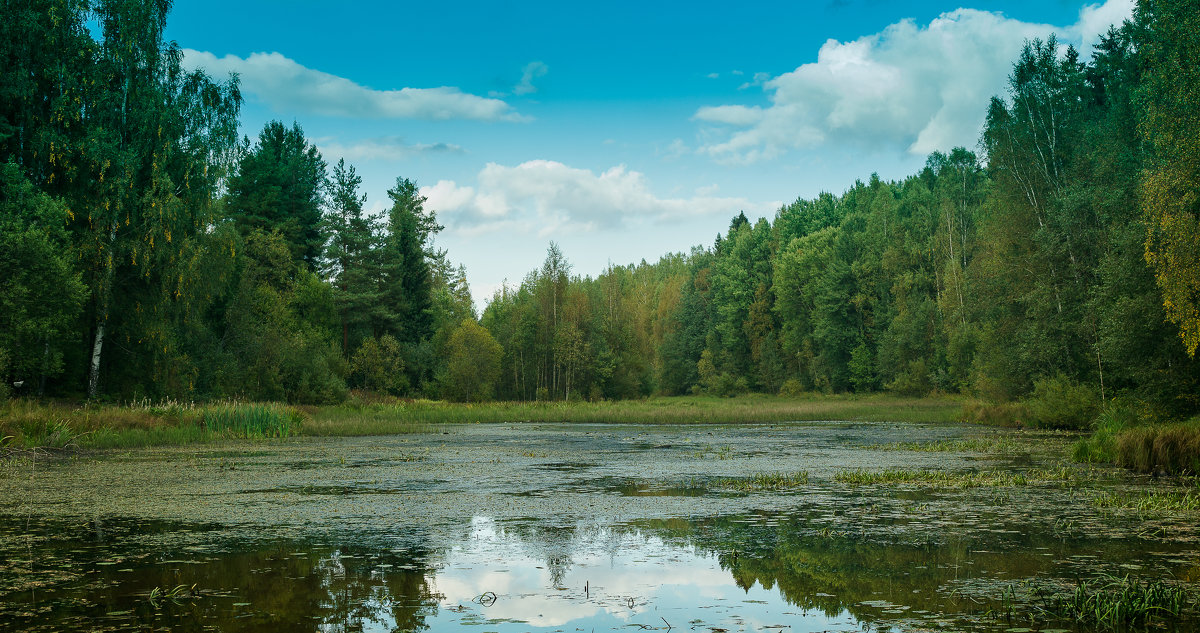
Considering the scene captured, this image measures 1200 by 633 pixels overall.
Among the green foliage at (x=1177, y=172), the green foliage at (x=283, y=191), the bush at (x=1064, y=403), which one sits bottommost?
the bush at (x=1064, y=403)

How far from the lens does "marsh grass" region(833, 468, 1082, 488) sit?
582 inches

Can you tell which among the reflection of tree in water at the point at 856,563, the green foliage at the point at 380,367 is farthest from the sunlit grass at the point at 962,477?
the green foliage at the point at 380,367

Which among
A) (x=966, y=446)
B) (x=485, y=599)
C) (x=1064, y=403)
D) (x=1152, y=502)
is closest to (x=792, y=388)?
(x=1064, y=403)

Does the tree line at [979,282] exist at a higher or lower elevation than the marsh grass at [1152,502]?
higher

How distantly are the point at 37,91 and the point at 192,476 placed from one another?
2028 cm

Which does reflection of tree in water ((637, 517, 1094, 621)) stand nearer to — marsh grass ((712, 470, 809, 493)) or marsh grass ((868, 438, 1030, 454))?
marsh grass ((712, 470, 809, 493))

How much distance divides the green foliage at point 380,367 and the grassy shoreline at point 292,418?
13.0 feet

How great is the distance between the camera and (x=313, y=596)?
7090 mm

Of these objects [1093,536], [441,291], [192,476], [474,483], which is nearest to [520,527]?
[474,483]

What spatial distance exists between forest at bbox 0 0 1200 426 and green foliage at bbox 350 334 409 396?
8.2 inches

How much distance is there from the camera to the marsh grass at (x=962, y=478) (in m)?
14.8

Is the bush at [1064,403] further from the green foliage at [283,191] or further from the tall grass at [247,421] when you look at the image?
the green foliage at [283,191]

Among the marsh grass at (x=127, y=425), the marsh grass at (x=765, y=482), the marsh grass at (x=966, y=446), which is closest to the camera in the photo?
the marsh grass at (x=765, y=482)

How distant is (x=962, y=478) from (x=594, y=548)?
915 cm
